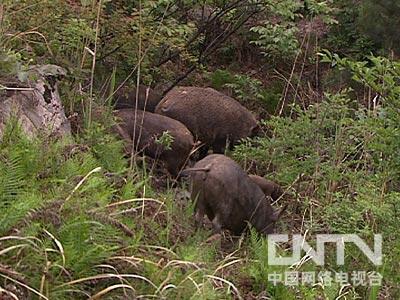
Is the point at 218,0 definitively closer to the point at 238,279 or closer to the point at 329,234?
the point at 329,234

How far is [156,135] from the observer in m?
6.28

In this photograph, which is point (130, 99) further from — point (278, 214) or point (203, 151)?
point (278, 214)

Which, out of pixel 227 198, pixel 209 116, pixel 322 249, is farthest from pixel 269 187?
pixel 209 116

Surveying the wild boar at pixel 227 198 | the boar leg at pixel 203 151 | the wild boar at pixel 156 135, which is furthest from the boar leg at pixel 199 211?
the boar leg at pixel 203 151

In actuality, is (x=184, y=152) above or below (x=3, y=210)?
below

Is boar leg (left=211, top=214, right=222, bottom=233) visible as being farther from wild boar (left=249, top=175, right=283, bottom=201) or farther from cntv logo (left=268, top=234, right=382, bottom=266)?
wild boar (left=249, top=175, right=283, bottom=201)

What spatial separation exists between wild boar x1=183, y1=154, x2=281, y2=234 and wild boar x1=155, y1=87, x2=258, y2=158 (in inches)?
73.0

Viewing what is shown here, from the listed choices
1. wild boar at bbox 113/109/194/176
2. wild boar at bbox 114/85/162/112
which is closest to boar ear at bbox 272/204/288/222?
wild boar at bbox 113/109/194/176

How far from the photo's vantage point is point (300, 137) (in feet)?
21.0

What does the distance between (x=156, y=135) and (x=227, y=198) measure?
114cm

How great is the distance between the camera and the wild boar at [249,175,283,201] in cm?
586

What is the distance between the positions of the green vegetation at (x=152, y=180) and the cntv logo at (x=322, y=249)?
0.12 feet

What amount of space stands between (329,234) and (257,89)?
4507 millimetres

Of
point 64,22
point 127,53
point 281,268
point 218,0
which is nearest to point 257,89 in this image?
point 218,0
